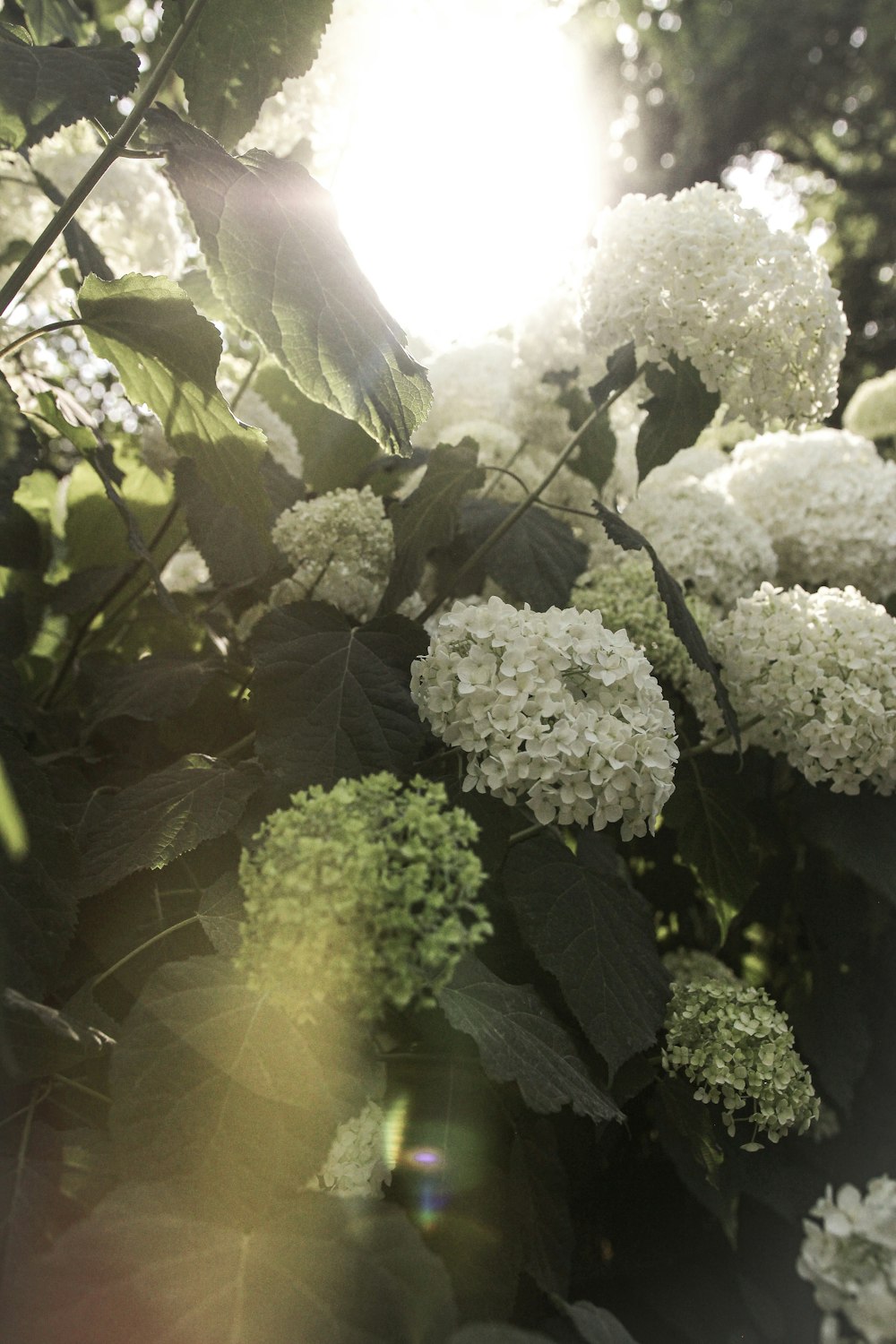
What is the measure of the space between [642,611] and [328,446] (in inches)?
18.4

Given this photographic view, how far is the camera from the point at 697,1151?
2.83ft

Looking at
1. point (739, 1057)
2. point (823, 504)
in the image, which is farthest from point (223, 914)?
point (823, 504)

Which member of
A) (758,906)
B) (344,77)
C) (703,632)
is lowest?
(758,906)

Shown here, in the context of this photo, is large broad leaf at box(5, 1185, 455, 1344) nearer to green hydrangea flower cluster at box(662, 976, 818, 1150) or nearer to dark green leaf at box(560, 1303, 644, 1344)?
dark green leaf at box(560, 1303, 644, 1344)

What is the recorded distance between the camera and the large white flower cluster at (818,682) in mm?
1055

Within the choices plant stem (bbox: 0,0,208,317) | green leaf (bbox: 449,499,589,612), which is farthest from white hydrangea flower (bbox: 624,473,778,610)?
plant stem (bbox: 0,0,208,317)

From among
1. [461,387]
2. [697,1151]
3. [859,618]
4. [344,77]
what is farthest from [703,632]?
[344,77]

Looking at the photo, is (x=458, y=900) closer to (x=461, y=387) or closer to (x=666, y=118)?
(x=461, y=387)

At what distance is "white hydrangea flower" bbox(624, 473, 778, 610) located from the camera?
135cm

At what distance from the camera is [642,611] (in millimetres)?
1154

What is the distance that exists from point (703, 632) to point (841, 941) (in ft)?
1.40

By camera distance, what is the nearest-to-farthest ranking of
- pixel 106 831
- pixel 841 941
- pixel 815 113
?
pixel 106 831, pixel 841 941, pixel 815 113

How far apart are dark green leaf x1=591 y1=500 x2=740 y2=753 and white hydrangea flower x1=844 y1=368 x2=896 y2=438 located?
54.9 inches

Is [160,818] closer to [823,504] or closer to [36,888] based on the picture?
[36,888]
